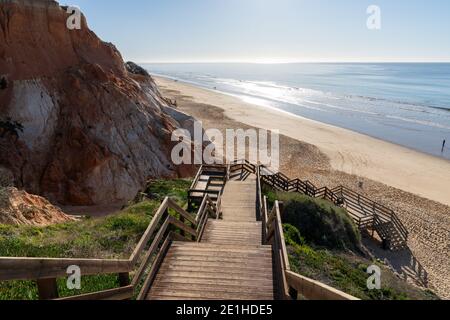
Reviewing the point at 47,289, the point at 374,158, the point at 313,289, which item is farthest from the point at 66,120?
the point at 374,158

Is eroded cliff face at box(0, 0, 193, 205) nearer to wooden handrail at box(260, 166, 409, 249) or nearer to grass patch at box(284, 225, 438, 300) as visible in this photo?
wooden handrail at box(260, 166, 409, 249)

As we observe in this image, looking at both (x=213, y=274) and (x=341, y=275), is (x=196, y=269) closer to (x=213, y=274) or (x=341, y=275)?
(x=213, y=274)

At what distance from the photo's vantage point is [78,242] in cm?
768

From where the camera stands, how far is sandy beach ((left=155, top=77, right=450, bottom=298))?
16344 millimetres

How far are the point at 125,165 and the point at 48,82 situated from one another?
244 inches

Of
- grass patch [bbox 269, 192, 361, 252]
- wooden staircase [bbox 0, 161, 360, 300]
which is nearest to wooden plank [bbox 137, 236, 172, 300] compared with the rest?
wooden staircase [bbox 0, 161, 360, 300]

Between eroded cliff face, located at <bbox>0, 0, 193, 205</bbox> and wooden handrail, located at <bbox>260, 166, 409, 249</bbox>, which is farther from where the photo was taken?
wooden handrail, located at <bbox>260, 166, 409, 249</bbox>

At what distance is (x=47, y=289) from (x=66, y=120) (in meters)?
16.9

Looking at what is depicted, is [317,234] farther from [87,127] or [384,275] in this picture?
[87,127]

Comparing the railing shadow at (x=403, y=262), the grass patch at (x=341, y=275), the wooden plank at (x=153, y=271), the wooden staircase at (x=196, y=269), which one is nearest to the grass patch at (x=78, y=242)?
the wooden plank at (x=153, y=271)

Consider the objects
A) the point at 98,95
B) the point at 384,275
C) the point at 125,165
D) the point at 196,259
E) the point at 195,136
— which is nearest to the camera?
the point at 196,259

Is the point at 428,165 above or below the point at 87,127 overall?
below

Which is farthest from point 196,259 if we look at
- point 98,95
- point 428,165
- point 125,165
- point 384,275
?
point 428,165
